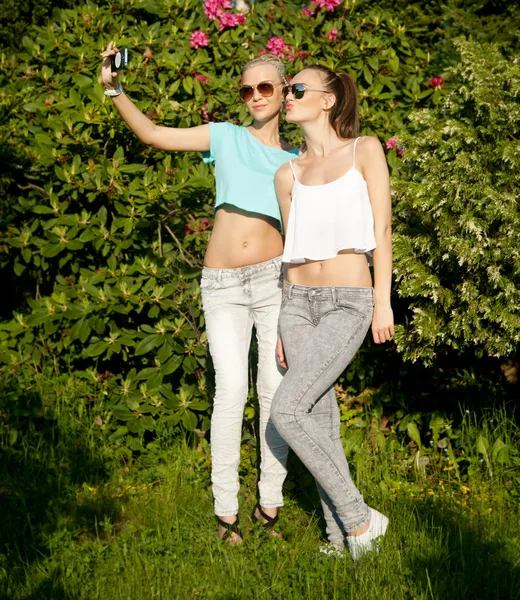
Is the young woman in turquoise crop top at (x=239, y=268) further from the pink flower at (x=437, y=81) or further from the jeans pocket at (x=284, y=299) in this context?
the pink flower at (x=437, y=81)

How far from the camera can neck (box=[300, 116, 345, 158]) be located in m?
3.48

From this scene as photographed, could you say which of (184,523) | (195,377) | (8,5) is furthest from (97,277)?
(8,5)

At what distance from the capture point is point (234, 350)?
367cm

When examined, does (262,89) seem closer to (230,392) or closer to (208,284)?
(208,284)

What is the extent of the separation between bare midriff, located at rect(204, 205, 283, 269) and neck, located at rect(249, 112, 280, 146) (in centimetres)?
39

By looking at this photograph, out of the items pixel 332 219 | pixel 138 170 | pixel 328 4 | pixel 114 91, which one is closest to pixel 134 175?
pixel 138 170

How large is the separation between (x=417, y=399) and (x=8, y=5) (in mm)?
4521

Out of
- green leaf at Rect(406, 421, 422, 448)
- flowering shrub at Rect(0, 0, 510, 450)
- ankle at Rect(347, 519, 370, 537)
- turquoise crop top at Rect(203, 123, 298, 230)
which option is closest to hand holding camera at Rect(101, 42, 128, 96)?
turquoise crop top at Rect(203, 123, 298, 230)

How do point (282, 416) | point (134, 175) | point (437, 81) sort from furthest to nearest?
point (437, 81) → point (134, 175) → point (282, 416)

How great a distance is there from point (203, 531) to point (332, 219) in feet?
5.32

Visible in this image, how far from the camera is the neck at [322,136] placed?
348 centimetres

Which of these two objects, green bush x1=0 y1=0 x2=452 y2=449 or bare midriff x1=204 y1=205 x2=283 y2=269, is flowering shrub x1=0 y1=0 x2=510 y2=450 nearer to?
green bush x1=0 y1=0 x2=452 y2=449

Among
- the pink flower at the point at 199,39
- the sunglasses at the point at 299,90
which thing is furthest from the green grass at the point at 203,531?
the pink flower at the point at 199,39

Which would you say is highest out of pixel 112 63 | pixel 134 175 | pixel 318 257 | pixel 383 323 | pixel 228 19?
pixel 228 19
